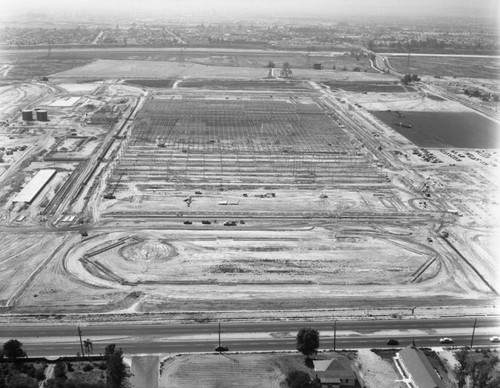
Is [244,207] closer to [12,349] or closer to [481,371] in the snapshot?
[12,349]

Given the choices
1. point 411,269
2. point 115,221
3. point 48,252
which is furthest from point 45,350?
point 411,269

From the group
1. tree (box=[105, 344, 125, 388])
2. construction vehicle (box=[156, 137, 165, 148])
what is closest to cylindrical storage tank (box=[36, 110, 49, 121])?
construction vehicle (box=[156, 137, 165, 148])

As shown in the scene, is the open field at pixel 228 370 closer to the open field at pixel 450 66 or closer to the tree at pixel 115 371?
the tree at pixel 115 371

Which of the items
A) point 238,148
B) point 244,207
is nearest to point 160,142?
point 238,148

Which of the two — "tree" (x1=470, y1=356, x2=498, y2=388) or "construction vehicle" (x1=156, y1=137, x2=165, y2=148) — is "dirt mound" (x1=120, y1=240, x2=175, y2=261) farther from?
"construction vehicle" (x1=156, y1=137, x2=165, y2=148)

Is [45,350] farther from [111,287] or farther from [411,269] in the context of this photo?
[411,269]

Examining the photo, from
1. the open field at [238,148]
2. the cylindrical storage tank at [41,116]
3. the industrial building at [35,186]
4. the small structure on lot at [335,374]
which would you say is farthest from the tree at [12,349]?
the cylindrical storage tank at [41,116]

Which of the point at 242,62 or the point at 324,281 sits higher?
the point at 242,62
